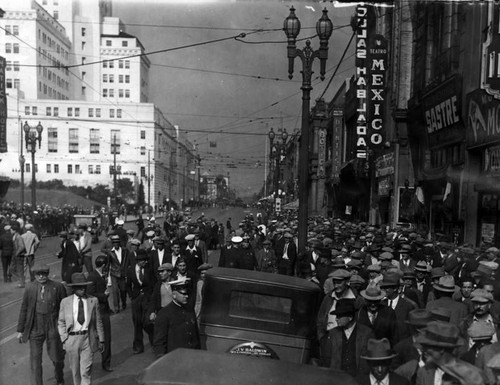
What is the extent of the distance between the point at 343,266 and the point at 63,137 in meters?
107

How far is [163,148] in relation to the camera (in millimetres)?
113438

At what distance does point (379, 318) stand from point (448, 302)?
1.14m

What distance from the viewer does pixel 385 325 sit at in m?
6.18

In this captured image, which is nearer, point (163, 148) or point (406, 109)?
point (406, 109)

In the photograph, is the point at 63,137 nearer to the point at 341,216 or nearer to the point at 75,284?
the point at 341,216

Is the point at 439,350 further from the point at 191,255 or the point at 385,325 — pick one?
the point at 191,255

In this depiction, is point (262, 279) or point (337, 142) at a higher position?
point (337, 142)

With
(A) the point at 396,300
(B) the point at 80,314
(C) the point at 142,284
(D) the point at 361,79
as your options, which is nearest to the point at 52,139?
(D) the point at 361,79

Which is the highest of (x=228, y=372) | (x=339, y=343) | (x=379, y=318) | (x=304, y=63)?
(x=304, y=63)

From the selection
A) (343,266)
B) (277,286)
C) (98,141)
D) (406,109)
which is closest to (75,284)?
(277,286)

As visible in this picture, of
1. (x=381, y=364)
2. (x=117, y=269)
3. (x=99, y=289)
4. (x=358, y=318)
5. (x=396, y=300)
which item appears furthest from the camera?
(x=117, y=269)

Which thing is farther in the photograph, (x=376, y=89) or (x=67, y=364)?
(x=376, y=89)

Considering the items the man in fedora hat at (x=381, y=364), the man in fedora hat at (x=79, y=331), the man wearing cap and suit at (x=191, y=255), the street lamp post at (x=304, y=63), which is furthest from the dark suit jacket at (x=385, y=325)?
the street lamp post at (x=304, y=63)

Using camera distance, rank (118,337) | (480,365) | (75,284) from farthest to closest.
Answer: (118,337)
(75,284)
(480,365)
